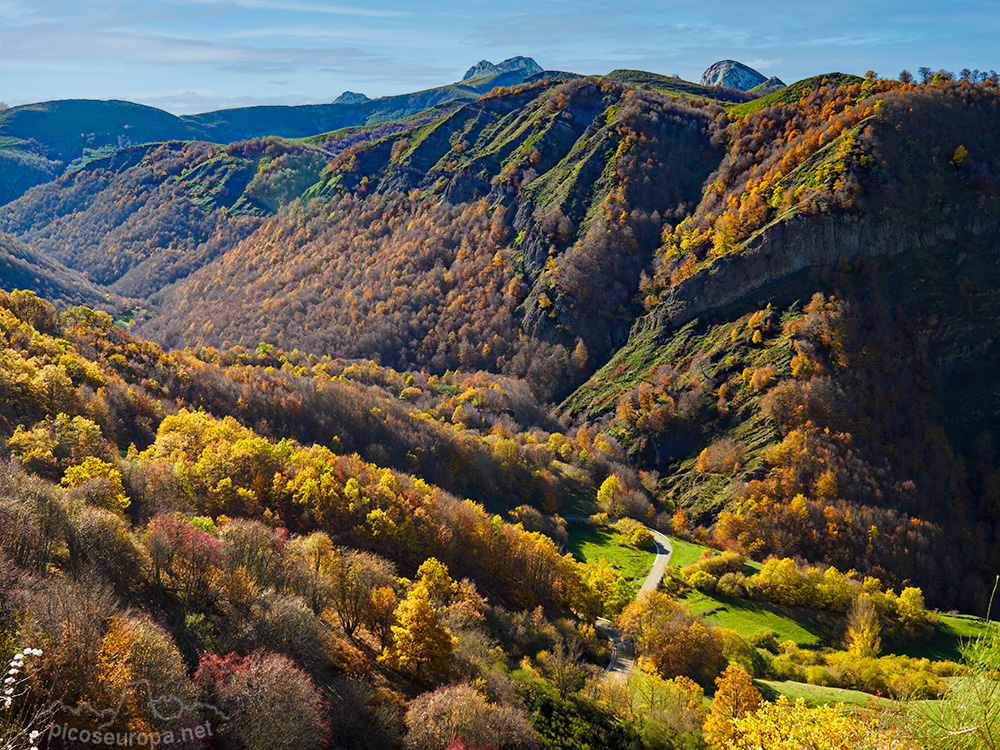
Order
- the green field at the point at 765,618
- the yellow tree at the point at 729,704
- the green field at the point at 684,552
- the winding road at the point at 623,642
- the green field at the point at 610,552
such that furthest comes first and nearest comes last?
the green field at the point at 684,552
the green field at the point at 610,552
the green field at the point at 765,618
the winding road at the point at 623,642
the yellow tree at the point at 729,704

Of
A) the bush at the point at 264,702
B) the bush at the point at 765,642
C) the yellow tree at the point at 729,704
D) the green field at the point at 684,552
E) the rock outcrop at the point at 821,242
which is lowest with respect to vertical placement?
the green field at the point at 684,552

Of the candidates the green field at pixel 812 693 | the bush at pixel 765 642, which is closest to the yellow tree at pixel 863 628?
the bush at pixel 765 642

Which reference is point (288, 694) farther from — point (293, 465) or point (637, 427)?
point (637, 427)

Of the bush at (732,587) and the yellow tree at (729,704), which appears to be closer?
the yellow tree at (729,704)

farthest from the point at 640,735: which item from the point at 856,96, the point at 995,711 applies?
the point at 856,96

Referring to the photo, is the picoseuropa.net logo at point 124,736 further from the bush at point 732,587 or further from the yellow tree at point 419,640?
the bush at point 732,587

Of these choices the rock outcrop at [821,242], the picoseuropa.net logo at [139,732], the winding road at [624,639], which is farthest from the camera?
the rock outcrop at [821,242]

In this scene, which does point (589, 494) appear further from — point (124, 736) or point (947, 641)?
point (124, 736)
